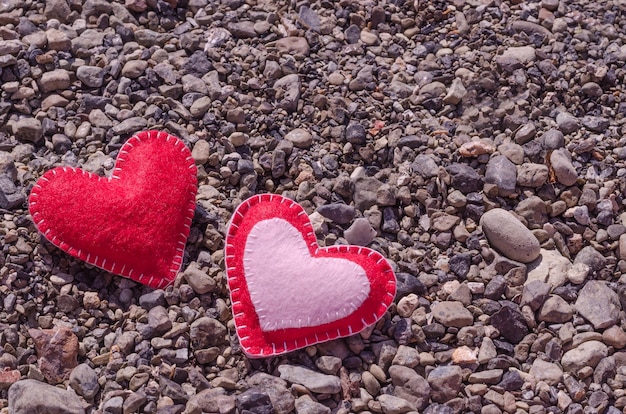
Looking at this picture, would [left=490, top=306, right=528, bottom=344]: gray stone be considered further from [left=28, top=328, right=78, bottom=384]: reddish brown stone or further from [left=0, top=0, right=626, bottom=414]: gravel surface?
[left=28, top=328, right=78, bottom=384]: reddish brown stone

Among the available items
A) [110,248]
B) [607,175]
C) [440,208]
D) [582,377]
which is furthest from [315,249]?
[607,175]

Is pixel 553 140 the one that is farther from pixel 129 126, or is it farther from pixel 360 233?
pixel 129 126

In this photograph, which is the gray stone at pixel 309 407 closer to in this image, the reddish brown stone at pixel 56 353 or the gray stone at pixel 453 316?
the gray stone at pixel 453 316

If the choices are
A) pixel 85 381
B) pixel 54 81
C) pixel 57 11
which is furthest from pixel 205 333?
pixel 57 11

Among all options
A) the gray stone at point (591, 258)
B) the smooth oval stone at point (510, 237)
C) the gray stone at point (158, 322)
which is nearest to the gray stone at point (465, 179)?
the smooth oval stone at point (510, 237)

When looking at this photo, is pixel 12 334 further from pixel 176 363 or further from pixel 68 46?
pixel 68 46
